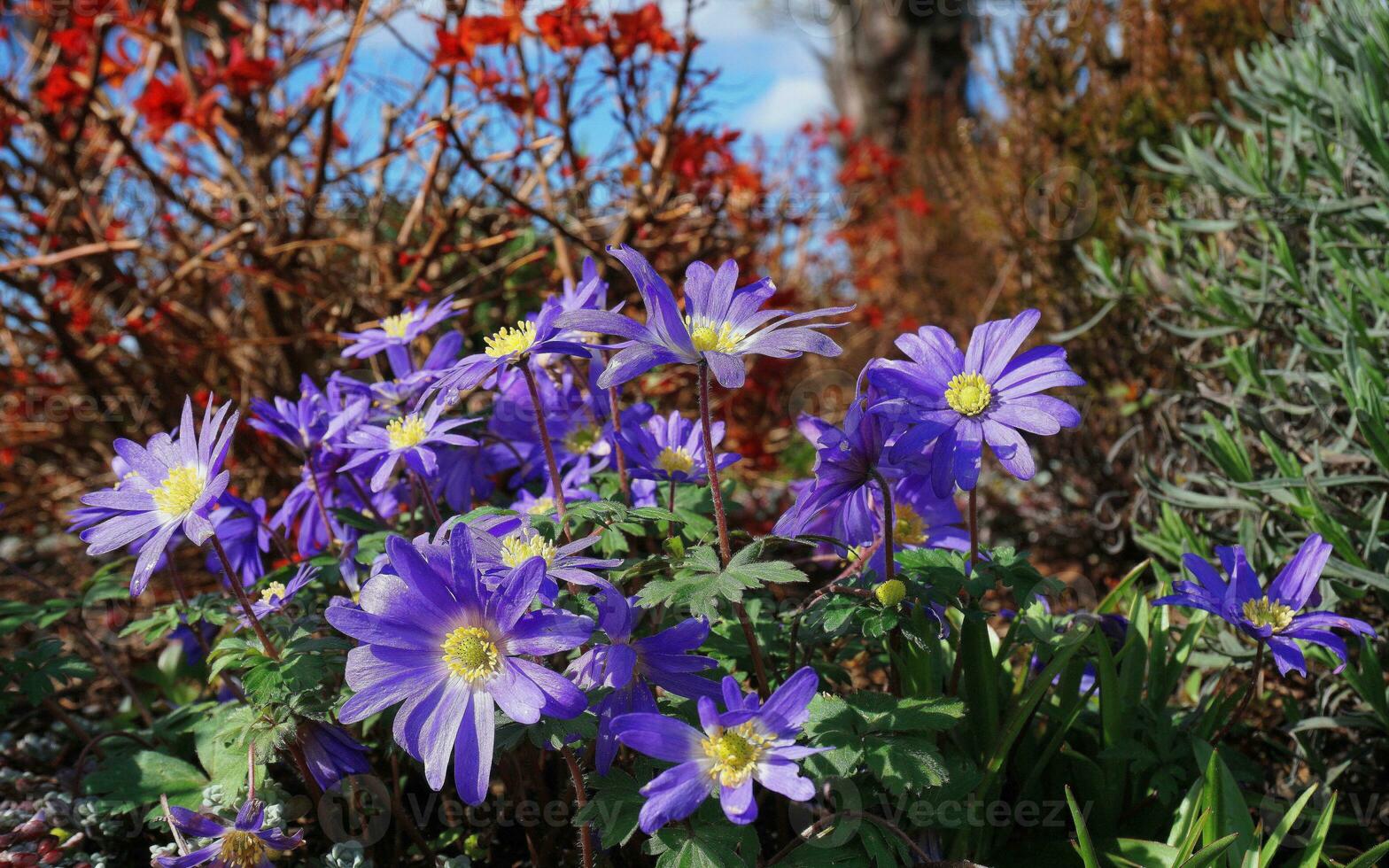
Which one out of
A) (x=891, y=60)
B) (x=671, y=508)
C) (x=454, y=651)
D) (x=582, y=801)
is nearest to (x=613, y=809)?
(x=582, y=801)

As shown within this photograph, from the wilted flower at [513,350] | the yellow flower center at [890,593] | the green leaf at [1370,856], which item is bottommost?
the green leaf at [1370,856]

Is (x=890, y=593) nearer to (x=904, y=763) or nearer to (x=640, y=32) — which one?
(x=904, y=763)

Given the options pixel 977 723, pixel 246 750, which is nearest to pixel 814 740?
pixel 977 723

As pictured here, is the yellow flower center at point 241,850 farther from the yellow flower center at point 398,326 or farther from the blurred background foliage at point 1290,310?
the blurred background foliage at point 1290,310

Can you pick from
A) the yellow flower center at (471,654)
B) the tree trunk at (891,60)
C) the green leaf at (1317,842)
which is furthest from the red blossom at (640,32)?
the tree trunk at (891,60)

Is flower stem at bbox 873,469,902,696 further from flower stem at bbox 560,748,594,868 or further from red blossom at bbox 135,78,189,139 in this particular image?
red blossom at bbox 135,78,189,139

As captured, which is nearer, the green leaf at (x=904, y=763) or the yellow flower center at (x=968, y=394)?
the green leaf at (x=904, y=763)

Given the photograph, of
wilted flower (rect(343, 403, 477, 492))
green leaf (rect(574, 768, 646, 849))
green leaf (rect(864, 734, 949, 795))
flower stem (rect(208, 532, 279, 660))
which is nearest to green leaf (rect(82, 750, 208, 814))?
flower stem (rect(208, 532, 279, 660))
